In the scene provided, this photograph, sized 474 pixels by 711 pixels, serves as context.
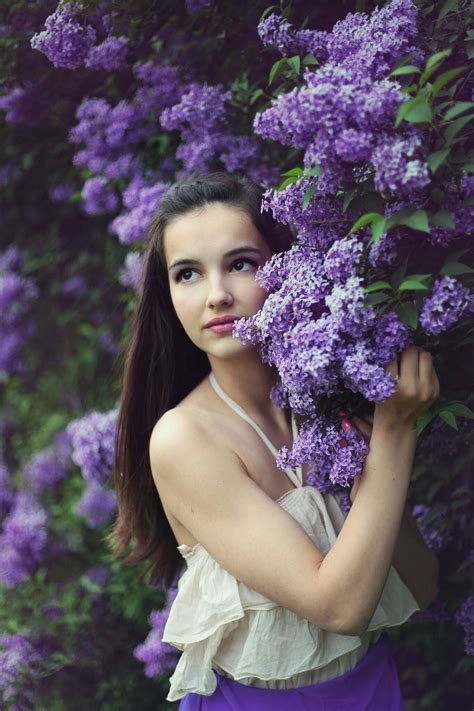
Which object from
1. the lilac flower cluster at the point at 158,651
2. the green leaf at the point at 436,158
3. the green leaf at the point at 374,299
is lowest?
the lilac flower cluster at the point at 158,651

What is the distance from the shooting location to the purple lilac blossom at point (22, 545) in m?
3.18

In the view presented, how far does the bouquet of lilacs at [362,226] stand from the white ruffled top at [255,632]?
10.4 inches

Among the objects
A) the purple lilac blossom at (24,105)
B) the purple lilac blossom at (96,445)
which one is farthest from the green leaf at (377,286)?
the purple lilac blossom at (24,105)

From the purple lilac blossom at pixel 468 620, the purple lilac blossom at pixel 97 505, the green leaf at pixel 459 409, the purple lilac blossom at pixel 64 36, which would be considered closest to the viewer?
the green leaf at pixel 459 409

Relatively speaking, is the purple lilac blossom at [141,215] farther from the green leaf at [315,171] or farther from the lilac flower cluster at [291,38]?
the green leaf at [315,171]

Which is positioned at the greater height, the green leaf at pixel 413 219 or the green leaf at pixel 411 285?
the green leaf at pixel 413 219

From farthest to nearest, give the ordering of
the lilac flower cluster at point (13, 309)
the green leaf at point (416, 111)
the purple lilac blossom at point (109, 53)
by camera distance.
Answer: the lilac flower cluster at point (13, 309) < the purple lilac blossom at point (109, 53) < the green leaf at point (416, 111)

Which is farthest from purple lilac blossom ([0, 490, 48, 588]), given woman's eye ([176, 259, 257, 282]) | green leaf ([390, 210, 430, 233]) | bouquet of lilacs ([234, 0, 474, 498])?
green leaf ([390, 210, 430, 233])

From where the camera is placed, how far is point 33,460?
339 cm

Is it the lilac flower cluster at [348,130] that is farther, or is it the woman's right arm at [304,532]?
the woman's right arm at [304,532]

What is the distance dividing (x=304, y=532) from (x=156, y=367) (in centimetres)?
61

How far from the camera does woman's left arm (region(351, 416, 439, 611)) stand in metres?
1.98

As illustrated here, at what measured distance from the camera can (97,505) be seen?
122 inches

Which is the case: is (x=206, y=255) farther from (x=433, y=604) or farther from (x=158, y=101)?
(x=433, y=604)
